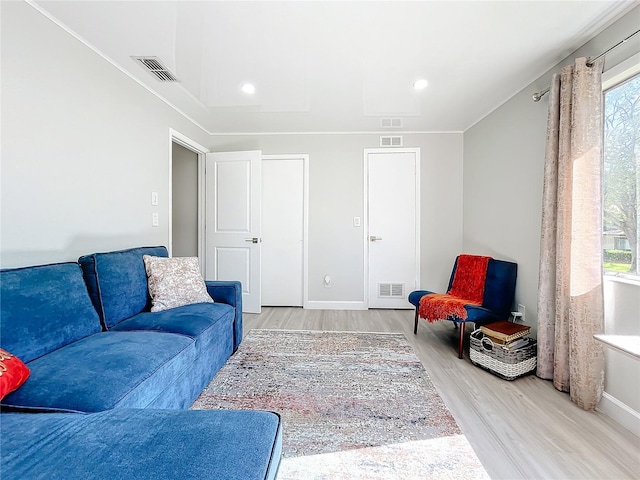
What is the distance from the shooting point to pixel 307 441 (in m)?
1.40

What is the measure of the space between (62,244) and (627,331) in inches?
136

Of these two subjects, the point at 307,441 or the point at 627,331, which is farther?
the point at 627,331

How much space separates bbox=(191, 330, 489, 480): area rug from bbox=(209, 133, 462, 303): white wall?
125cm

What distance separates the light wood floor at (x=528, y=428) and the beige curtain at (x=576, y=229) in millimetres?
176

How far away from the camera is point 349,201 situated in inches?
150

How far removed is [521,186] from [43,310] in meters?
3.46

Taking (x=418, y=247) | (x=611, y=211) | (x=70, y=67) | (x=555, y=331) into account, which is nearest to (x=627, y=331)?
(x=555, y=331)

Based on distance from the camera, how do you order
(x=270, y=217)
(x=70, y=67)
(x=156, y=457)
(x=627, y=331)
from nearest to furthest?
(x=156, y=457) → (x=627, y=331) → (x=70, y=67) → (x=270, y=217)

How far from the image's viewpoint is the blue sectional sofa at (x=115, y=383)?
715mm

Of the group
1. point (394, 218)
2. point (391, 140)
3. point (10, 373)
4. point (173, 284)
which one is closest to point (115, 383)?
point (10, 373)

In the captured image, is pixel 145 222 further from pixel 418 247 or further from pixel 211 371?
pixel 418 247

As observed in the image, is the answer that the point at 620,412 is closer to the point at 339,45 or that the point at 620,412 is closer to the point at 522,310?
the point at 522,310

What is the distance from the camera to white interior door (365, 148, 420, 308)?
3.77 metres

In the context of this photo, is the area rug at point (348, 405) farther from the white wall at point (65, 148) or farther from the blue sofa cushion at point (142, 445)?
the white wall at point (65, 148)
